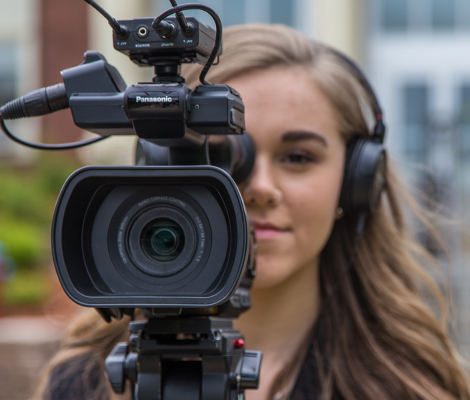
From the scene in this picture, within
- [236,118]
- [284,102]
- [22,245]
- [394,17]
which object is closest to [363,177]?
[284,102]

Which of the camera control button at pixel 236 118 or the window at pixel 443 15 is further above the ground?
the camera control button at pixel 236 118

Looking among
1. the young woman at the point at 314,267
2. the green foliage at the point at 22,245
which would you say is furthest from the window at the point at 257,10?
the young woman at the point at 314,267

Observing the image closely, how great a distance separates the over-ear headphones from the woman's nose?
0.20 meters

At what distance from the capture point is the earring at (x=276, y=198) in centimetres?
154

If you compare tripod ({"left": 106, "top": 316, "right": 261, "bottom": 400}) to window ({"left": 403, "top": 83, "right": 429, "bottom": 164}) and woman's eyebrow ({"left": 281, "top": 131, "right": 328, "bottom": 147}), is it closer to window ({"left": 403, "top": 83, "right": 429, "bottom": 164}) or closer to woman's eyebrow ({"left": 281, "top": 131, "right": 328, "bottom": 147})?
woman's eyebrow ({"left": 281, "top": 131, "right": 328, "bottom": 147})

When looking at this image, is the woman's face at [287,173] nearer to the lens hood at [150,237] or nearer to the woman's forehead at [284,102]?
the woman's forehead at [284,102]

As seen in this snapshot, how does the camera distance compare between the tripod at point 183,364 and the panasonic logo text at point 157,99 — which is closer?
the panasonic logo text at point 157,99

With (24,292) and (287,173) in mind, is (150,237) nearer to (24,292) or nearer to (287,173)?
(287,173)

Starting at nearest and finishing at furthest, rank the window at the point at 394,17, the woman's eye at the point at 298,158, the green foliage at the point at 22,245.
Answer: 1. the woman's eye at the point at 298,158
2. the green foliage at the point at 22,245
3. the window at the point at 394,17

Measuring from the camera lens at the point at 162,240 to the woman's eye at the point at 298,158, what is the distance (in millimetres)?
590

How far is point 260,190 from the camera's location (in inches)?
60.0

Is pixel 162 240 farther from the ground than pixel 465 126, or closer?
farther from the ground

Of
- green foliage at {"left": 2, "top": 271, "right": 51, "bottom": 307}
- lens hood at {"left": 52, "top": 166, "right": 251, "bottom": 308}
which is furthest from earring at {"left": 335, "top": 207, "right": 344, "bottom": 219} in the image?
green foliage at {"left": 2, "top": 271, "right": 51, "bottom": 307}

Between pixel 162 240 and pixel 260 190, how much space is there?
462mm
